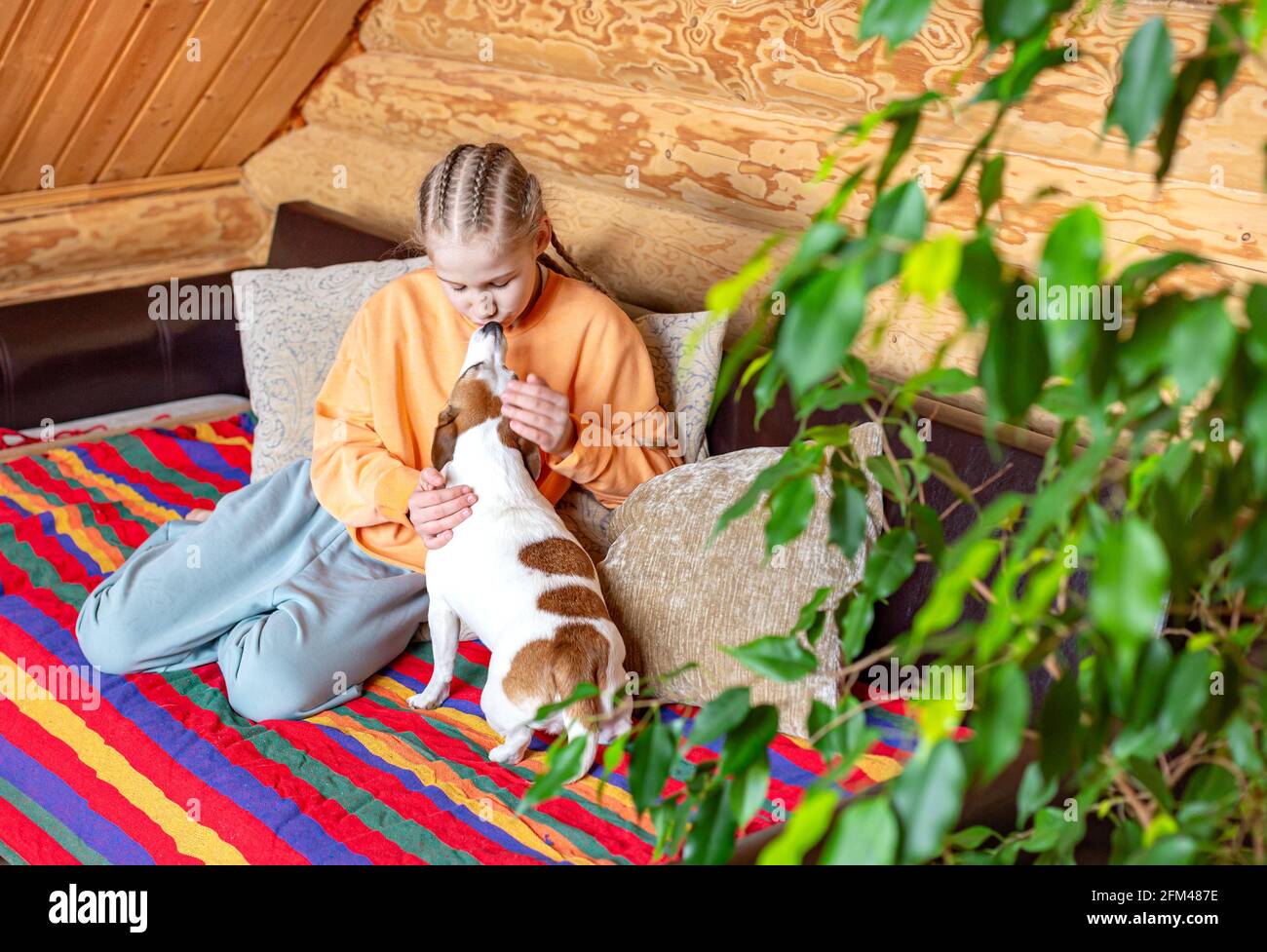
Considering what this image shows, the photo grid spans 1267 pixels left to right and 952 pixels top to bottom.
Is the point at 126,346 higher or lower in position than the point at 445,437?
lower

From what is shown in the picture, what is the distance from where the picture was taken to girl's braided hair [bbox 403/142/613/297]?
1884 mm

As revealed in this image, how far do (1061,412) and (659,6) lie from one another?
187 cm

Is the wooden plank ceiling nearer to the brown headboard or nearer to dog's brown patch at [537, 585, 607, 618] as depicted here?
the brown headboard

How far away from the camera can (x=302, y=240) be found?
127 inches

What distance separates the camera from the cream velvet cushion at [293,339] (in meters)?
2.58

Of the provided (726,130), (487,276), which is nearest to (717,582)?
(487,276)

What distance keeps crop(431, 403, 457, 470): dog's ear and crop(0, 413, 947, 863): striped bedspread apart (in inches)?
15.1

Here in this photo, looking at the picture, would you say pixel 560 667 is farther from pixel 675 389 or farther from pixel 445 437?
pixel 675 389

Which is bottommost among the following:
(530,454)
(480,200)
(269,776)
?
(269,776)

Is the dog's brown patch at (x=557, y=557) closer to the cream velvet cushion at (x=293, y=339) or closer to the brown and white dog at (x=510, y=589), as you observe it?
the brown and white dog at (x=510, y=589)

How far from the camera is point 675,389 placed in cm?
224

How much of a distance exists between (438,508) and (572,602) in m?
0.27

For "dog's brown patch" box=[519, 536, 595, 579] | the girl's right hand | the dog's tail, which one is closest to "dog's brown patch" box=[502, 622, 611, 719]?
the dog's tail
